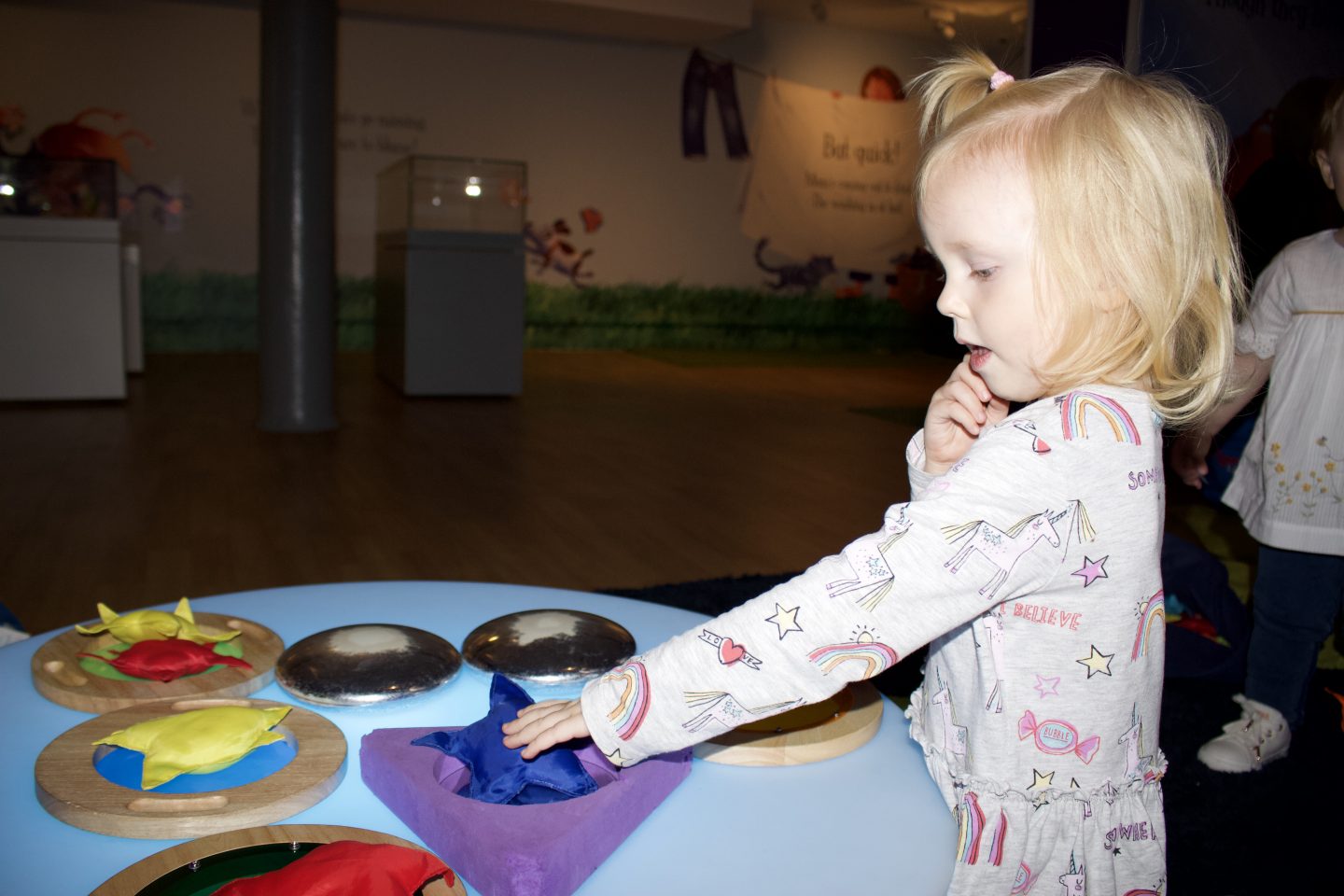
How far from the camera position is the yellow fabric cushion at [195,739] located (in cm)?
79

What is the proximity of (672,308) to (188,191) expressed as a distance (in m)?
4.32

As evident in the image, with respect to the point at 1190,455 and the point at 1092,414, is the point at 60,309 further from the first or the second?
the point at 1092,414

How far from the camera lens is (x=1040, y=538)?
806 mm

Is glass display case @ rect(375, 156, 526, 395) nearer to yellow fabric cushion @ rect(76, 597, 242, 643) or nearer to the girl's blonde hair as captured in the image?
yellow fabric cushion @ rect(76, 597, 242, 643)

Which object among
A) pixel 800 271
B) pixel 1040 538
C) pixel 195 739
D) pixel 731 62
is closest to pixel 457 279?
pixel 731 62

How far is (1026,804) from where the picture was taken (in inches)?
34.2

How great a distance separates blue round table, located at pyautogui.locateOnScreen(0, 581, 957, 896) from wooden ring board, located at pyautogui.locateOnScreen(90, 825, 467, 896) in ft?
0.12

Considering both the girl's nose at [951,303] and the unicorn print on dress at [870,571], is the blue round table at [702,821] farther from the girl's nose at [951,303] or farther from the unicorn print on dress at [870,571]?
the girl's nose at [951,303]

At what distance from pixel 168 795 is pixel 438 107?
9.23 metres

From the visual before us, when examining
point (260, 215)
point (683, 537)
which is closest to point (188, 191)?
point (260, 215)

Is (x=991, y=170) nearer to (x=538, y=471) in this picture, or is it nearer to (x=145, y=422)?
(x=538, y=471)

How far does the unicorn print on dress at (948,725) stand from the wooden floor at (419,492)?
2.07 metres

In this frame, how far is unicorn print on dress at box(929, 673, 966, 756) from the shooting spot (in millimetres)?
916

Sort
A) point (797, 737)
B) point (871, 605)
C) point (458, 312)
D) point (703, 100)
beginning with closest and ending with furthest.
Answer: point (871, 605)
point (797, 737)
point (458, 312)
point (703, 100)
